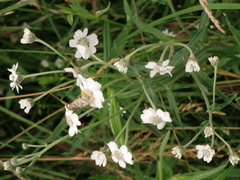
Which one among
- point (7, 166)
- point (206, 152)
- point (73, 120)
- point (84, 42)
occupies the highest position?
point (84, 42)

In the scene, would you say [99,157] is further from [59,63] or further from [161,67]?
[59,63]

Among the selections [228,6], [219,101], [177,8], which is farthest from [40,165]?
[228,6]

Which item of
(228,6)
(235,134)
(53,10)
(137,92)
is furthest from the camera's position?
(53,10)

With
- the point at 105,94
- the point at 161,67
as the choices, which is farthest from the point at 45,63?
the point at 161,67

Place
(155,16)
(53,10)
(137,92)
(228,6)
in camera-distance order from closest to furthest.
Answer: (228,6), (137,92), (53,10), (155,16)

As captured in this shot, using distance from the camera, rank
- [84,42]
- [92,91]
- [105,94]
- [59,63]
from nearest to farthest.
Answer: [92,91], [84,42], [105,94], [59,63]

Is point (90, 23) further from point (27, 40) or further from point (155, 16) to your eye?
point (27, 40)

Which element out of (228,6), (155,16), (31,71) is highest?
(155,16)

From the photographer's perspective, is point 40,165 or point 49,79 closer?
point 49,79
